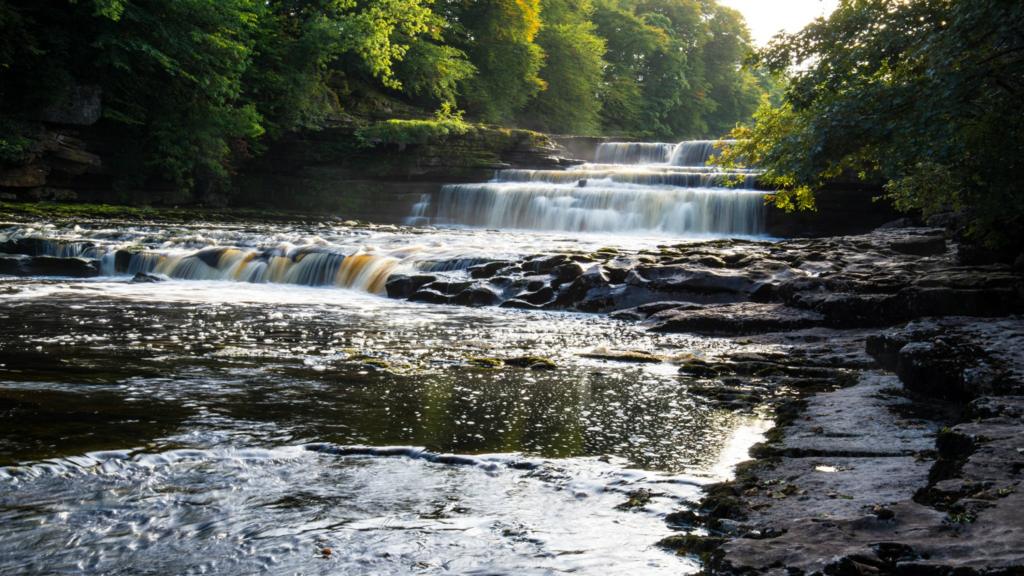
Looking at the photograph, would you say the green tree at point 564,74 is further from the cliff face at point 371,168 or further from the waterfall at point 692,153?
the cliff face at point 371,168

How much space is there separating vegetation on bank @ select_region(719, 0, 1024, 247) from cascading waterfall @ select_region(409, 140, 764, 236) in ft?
33.1

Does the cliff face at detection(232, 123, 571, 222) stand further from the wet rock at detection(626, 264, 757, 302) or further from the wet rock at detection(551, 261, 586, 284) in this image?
the wet rock at detection(626, 264, 757, 302)

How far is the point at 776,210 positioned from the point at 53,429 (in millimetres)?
21291

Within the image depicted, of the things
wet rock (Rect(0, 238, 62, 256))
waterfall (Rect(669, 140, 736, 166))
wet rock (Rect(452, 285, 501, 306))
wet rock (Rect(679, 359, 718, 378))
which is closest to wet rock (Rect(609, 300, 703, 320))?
wet rock (Rect(452, 285, 501, 306))

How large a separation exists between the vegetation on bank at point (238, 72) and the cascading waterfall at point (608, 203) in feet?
10.4

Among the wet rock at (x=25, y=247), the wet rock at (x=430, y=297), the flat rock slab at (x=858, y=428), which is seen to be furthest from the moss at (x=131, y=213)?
the flat rock slab at (x=858, y=428)

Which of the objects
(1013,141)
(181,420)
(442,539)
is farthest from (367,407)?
(1013,141)

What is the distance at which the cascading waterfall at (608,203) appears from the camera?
24.1m

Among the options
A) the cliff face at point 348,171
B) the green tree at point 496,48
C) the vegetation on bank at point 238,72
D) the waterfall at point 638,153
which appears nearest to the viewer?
the vegetation on bank at point 238,72

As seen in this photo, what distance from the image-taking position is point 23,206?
22.6 metres

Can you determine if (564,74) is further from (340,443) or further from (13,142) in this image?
(340,443)

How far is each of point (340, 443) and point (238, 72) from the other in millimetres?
25306

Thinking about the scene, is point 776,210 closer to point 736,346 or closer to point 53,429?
point 736,346

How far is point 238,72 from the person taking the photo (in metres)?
27.8
